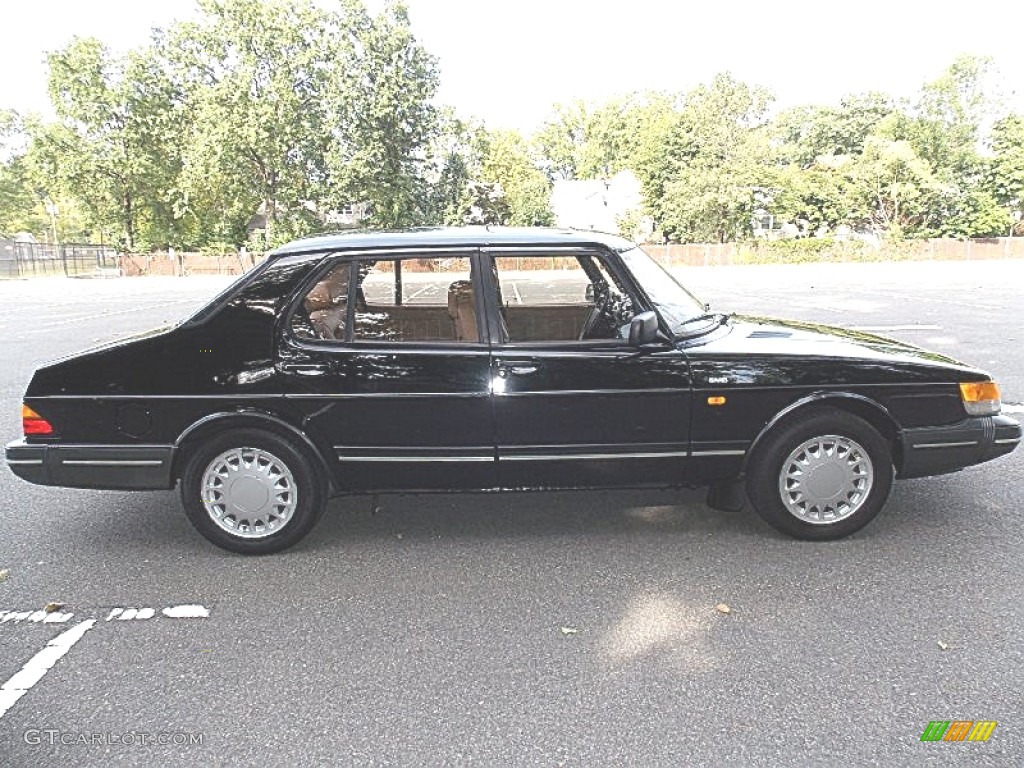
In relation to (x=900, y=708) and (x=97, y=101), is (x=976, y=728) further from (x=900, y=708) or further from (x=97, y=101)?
(x=97, y=101)

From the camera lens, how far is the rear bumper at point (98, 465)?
3.89 meters

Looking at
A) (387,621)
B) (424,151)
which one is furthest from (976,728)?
(424,151)

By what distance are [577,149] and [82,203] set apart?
4501 cm

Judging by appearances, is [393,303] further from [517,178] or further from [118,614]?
[517,178]

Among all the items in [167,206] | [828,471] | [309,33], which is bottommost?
[828,471]

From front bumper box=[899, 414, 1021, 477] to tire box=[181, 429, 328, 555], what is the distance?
3080 millimetres

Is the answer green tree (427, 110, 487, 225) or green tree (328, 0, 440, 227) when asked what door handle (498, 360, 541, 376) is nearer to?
green tree (328, 0, 440, 227)

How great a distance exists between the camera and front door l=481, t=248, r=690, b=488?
3.84 m

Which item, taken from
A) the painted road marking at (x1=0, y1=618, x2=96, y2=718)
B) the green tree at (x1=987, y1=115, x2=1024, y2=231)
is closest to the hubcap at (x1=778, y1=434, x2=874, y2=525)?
the painted road marking at (x1=0, y1=618, x2=96, y2=718)

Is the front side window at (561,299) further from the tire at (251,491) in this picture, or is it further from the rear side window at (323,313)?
the tire at (251,491)

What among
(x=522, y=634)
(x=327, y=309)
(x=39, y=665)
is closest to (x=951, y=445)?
(x=522, y=634)

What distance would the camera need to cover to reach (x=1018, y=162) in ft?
172

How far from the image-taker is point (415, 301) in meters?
4.10

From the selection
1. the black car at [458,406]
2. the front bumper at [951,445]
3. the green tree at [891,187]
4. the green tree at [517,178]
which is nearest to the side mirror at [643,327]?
the black car at [458,406]
